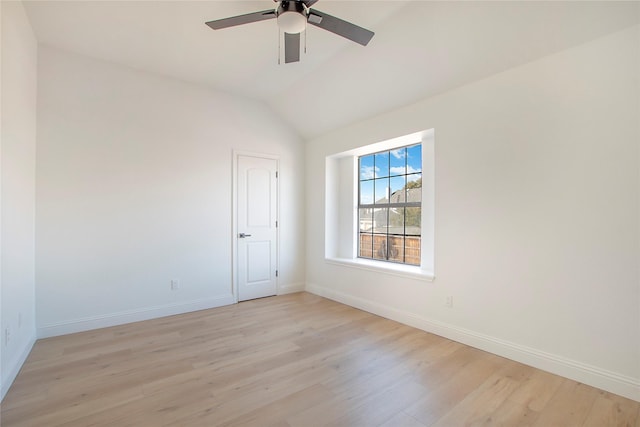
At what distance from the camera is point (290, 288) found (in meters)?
4.73

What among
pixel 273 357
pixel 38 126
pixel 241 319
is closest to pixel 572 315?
pixel 273 357

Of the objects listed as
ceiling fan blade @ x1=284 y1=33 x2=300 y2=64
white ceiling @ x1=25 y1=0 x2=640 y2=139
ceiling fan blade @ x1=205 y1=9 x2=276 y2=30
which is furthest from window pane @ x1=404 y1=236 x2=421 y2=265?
ceiling fan blade @ x1=205 y1=9 x2=276 y2=30

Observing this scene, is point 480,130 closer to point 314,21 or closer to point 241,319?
point 314,21

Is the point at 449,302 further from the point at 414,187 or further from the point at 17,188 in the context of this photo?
the point at 17,188

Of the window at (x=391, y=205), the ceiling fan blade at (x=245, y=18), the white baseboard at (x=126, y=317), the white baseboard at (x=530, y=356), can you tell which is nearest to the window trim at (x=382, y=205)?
the window at (x=391, y=205)

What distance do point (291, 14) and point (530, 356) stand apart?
311cm

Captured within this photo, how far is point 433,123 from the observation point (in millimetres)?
3107

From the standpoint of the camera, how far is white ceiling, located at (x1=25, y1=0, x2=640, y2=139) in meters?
2.19

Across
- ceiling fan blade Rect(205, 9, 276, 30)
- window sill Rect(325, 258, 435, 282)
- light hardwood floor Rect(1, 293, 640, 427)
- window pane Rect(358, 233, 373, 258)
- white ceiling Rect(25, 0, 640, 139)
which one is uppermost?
white ceiling Rect(25, 0, 640, 139)

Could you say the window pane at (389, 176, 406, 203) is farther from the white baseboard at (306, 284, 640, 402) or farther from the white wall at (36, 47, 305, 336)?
the white wall at (36, 47, 305, 336)

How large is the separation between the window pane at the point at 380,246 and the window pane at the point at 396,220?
182mm

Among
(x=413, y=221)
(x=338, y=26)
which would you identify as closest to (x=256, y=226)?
(x=413, y=221)

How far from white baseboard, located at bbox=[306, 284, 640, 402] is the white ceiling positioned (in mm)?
2360

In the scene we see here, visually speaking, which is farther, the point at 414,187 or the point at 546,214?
the point at 414,187
